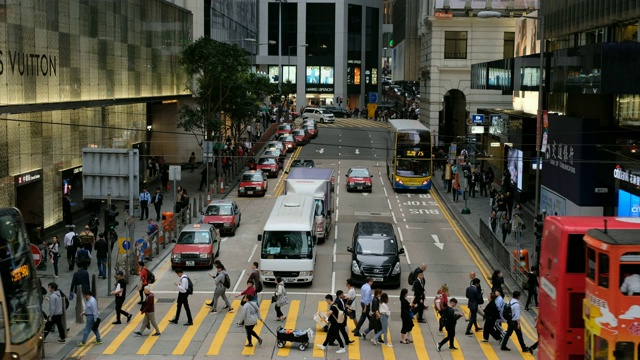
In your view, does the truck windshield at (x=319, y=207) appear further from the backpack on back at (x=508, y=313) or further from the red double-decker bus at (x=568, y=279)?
the red double-decker bus at (x=568, y=279)

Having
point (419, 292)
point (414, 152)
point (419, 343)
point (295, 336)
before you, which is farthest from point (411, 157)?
point (295, 336)

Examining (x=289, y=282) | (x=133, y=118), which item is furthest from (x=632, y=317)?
(x=133, y=118)

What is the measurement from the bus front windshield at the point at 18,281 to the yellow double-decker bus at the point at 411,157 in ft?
122

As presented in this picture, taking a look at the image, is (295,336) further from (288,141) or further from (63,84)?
(288,141)

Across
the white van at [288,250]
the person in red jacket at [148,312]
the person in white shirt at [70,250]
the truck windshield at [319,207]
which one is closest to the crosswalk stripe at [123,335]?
the person in red jacket at [148,312]

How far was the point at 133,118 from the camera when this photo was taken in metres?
54.6

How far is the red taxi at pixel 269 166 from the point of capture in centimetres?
6134

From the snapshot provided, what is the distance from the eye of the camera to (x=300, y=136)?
81.5 meters

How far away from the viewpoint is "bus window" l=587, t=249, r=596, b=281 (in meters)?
16.0

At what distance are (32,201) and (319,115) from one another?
71.7 metres

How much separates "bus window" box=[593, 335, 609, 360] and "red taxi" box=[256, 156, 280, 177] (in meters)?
45.7

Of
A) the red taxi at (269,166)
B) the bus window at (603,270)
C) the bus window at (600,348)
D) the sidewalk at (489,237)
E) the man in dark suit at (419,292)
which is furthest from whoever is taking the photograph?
the red taxi at (269,166)

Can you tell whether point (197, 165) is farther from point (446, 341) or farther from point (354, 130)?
point (446, 341)

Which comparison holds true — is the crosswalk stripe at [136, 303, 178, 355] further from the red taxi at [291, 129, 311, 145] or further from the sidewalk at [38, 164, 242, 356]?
the red taxi at [291, 129, 311, 145]
